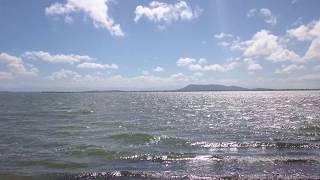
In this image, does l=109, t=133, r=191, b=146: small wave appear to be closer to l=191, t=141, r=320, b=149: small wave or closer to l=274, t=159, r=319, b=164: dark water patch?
l=191, t=141, r=320, b=149: small wave

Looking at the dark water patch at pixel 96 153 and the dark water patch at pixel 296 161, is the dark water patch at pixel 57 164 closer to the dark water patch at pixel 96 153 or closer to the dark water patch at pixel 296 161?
the dark water patch at pixel 96 153

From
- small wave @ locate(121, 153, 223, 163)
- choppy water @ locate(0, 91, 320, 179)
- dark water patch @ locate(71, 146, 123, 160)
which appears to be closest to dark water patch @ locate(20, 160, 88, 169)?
choppy water @ locate(0, 91, 320, 179)

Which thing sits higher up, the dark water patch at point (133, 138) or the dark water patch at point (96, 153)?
the dark water patch at point (133, 138)

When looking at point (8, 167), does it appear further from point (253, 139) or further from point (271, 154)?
point (253, 139)

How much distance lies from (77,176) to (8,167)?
5.28 metres

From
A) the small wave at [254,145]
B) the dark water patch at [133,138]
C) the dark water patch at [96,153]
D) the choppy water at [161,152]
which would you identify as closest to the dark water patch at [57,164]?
the choppy water at [161,152]

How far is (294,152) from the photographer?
30.7 meters

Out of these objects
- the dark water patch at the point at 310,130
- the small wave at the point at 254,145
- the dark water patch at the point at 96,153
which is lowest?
the dark water patch at the point at 96,153

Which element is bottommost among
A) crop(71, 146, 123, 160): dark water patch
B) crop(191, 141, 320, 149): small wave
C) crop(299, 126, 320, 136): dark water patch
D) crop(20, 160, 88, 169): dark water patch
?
crop(20, 160, 88, 169): dark water patch

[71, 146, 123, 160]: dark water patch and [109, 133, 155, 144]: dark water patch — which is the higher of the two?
[109, 133, 155, 144]: dark water patch

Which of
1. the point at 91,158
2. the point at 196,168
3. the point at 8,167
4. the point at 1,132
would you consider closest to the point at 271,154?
the point at 196,168

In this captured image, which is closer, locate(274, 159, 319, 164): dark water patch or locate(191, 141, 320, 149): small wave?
locate(274, 159, 319, 164): dark water patch

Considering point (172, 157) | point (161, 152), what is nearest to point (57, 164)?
point (172, 157)

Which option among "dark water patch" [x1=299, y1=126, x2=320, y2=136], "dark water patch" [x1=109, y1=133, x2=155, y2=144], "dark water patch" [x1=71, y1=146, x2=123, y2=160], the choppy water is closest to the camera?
the choppy water
